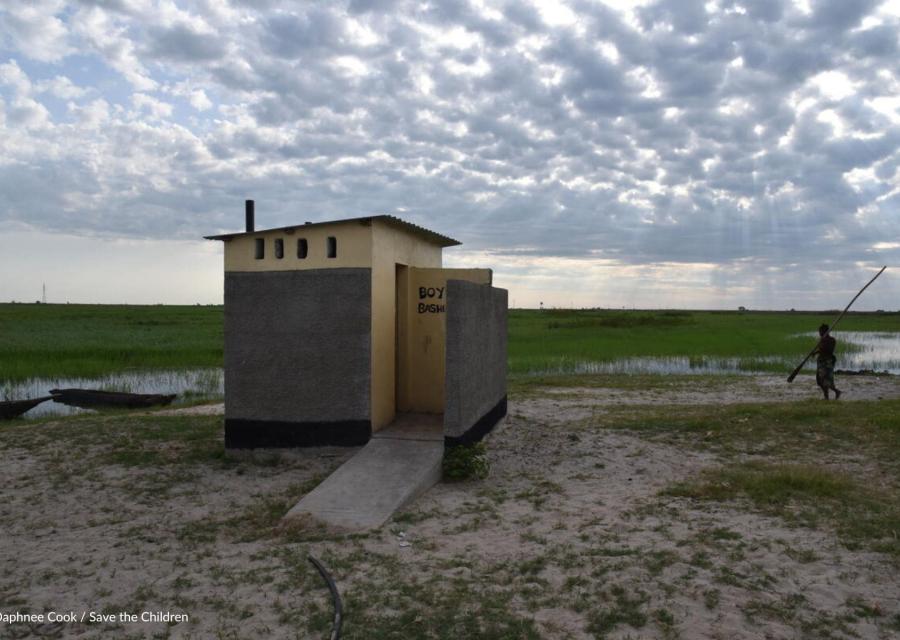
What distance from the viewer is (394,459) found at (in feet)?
25.0

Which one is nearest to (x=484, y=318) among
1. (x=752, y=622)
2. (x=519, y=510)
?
(x=519, y=510)

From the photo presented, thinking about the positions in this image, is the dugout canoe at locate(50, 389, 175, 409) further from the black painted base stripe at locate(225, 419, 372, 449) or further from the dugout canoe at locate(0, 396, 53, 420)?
the black painted base stripe at locate(225, 419, 372, 449)

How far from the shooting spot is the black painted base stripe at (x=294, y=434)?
27.6ft

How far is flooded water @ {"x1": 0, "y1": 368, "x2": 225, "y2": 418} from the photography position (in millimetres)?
16950

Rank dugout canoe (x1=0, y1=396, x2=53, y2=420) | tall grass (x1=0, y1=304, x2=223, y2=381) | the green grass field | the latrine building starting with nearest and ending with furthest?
the latrine building → dugout canoe (x1=0, y1=396, x2=53, y2=420) → tall grass (x1=0, y1=304, x2=223, y2=381) → the green grass field

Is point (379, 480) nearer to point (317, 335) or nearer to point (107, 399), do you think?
point (317, 335)

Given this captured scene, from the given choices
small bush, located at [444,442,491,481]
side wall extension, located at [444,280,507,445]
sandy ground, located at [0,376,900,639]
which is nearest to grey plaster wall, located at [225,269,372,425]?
sandy ground, located at [0,376,900,639]

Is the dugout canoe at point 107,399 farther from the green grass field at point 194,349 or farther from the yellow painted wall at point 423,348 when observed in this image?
the yellow painted wall at point 423,348

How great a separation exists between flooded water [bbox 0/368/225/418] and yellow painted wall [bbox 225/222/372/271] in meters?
8.06

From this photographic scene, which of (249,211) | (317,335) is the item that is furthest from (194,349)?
(317,335)

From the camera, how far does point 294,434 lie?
27.9ft

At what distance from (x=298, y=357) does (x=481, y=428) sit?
2622mm

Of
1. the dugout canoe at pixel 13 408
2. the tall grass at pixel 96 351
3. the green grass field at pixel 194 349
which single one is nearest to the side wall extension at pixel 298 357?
the dugout canoe at pixel 13 408

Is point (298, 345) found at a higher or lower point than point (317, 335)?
lower
